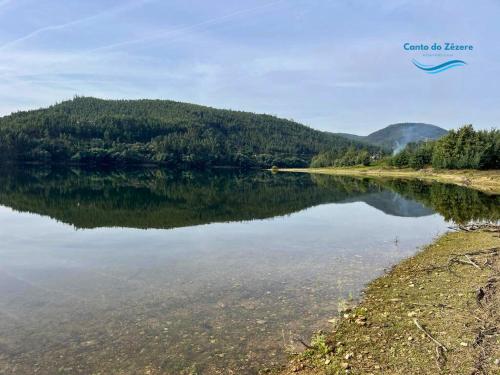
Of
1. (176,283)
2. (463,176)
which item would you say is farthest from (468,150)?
(176,283)

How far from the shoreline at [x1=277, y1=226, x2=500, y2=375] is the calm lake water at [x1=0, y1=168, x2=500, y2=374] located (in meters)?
1.38

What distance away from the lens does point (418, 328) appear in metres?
13.4

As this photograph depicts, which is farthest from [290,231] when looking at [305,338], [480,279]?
[305,338]

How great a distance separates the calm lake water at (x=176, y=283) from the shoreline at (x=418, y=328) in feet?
4.53

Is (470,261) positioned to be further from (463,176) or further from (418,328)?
(463,176)

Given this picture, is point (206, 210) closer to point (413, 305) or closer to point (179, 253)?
point (179, 253)

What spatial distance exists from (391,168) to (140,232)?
6667 inches

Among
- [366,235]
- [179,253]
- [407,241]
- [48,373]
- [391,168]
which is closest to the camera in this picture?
[48,373]

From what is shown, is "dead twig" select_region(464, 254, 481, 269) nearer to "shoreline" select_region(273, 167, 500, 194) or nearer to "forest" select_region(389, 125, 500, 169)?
"shoreline" select_region(273, 167, 500, 194)

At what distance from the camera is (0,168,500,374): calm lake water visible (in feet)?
44.8

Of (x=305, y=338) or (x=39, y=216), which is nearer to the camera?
(x=305, y=338)

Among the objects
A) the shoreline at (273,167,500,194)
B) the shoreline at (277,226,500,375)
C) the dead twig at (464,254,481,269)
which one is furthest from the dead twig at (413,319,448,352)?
the shoreline at (273,167,500,194)

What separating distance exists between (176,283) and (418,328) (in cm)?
1279

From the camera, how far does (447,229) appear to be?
38.0 metres
